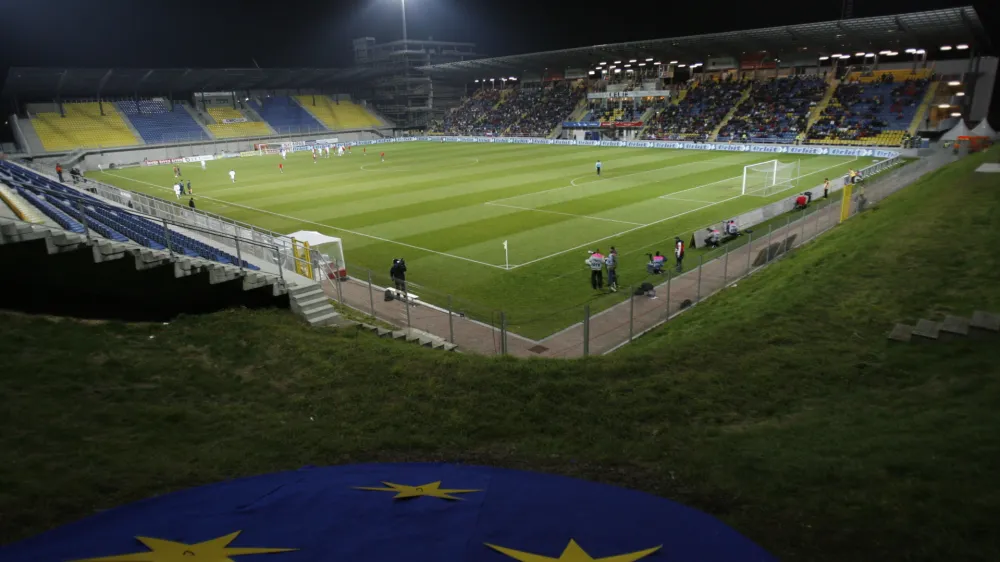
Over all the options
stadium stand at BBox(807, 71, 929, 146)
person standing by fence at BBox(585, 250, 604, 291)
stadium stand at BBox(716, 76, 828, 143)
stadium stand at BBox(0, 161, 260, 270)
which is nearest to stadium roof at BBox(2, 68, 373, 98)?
stadium stand at BBox(0, 161, 260, 270)

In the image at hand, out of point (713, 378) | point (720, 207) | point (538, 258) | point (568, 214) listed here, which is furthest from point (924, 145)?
point (713, 378)

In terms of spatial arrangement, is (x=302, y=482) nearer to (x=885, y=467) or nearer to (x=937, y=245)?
(x=885, y=467)

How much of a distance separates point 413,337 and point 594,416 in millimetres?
6251

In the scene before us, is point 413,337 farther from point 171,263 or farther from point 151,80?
point 151,80

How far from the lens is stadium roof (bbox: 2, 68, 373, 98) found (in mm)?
62062

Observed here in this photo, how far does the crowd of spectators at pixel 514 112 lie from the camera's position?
285 ft

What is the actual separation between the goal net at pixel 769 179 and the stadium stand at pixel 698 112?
26461 millimetres

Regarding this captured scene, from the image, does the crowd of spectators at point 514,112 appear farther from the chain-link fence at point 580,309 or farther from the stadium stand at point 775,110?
the chain-link fence at point 580,309

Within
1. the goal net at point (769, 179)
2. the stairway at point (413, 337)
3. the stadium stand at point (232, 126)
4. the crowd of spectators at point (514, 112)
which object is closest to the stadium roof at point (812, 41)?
the crowd of spectators at point (514, 112)

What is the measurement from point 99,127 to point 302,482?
7821 cm

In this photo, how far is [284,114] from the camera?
3487 inches

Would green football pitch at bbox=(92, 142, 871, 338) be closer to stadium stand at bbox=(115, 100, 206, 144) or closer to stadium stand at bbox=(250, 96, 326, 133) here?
stadium stand at bbox=(115, 100, 206, 144)

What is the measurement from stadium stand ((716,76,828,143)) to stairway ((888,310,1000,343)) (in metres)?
54.4

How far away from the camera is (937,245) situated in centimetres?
1739
